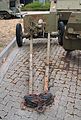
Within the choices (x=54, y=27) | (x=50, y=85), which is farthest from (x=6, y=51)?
(x=50, y=85)

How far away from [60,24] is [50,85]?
11.0 ft

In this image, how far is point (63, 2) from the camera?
39.9 ft

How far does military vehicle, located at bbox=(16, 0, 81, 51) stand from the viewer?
7.96m

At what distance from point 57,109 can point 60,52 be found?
13.5 feet

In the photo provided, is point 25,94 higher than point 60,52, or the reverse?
point 25,94

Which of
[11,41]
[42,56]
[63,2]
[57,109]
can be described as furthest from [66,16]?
[57,109]

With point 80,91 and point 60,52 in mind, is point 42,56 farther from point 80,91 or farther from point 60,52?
point 80,91

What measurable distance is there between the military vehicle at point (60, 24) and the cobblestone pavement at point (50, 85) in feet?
1.77

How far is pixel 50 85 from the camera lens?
21.2 ft

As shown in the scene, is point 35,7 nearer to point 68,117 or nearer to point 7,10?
point 7,10

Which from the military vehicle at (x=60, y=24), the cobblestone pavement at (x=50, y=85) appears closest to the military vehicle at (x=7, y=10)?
the military vehicle at (x=60, y=24)

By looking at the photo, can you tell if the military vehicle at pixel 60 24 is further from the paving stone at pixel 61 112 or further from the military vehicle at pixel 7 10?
the military vehicle at pixel 7 10

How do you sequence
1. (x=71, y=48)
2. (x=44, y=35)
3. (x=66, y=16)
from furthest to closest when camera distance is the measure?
(x=66, y=16)
(x=44, y=35)
(x=71, y=48)

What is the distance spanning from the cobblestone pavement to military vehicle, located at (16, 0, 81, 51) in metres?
0.54
